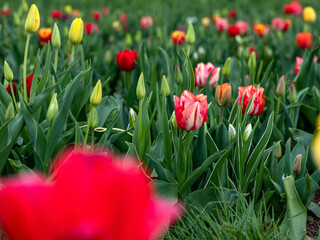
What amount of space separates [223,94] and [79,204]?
1.45 m

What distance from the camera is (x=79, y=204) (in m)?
0.49

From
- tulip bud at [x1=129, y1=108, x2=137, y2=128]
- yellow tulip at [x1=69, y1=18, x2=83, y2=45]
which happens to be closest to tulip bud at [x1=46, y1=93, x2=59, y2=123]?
tulip bud at [x1=129, y1=108, x2=137, y2=128]

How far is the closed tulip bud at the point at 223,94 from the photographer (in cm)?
188

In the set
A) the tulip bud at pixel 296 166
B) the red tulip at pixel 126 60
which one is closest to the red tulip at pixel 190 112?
the tulip bud at pixel 296 166

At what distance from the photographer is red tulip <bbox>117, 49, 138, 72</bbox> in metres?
2.44

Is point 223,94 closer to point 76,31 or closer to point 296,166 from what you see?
point 296,166

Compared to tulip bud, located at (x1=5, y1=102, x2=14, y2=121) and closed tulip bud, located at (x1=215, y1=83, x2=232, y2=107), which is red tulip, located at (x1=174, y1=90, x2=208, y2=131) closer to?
closed tulip bud, located at (x1=215, y1=83, x2=232, y2=107)

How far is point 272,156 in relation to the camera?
1870 millimetres

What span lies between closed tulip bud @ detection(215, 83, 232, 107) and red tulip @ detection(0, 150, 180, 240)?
1.42 meters

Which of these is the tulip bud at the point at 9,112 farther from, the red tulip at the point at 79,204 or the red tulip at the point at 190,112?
the red tulip at the point at 79,204

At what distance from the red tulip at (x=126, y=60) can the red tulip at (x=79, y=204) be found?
1969mm

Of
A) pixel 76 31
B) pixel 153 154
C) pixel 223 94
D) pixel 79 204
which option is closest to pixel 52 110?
pixel 153 154

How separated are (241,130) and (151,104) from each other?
637 millimetres

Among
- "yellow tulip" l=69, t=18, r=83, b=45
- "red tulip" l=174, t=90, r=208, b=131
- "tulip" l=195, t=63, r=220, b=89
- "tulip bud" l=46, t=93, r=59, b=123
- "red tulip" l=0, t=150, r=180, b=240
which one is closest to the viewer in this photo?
"red tulip" l=0, t=150, r=180, b=240
